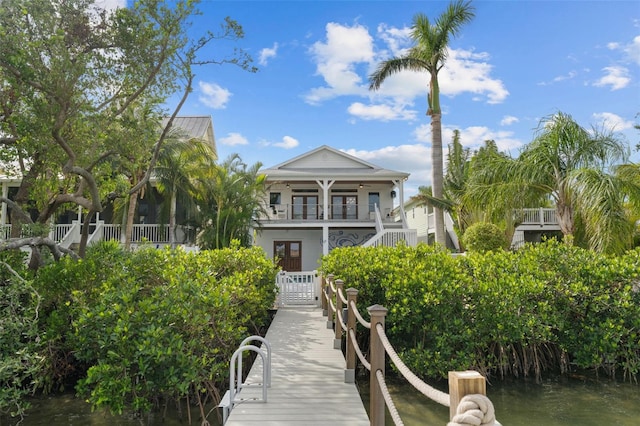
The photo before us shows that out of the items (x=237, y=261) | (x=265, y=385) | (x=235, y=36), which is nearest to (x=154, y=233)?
(x=237, y=261)

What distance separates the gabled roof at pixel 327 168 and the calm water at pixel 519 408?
47.0ft

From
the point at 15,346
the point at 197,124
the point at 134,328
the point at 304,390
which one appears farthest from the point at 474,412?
the point at 197,124

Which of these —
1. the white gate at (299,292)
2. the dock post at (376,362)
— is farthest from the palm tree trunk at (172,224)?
the dock post at (376,362)

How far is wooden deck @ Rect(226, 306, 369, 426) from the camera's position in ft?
14.7

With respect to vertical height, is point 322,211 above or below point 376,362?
above

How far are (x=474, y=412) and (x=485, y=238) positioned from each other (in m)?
17.2

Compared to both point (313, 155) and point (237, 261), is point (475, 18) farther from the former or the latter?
point (237, 261)

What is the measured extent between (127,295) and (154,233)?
15.8m

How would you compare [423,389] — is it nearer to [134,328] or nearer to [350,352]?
[350,352]

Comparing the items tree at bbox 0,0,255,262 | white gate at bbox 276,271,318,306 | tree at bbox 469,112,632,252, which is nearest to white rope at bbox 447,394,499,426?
tree at bbox 0,0,255,262

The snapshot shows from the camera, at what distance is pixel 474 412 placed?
5.41 ft

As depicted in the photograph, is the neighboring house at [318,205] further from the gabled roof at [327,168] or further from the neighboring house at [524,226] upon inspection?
the neighboring house at [524,226]

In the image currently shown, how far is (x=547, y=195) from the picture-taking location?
41.7 ft

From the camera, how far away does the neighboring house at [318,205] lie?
2211 centimetres
